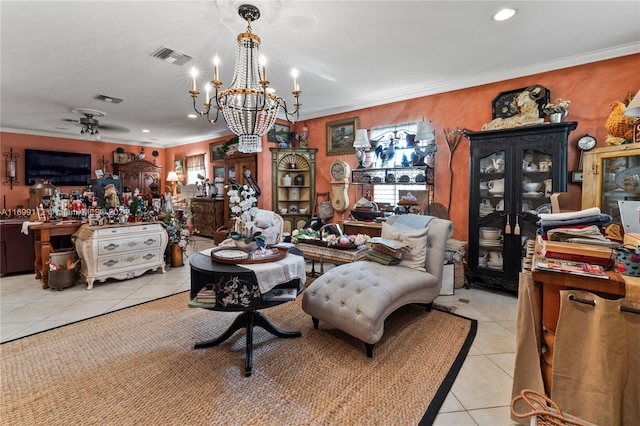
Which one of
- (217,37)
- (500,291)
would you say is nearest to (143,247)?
(217,37)

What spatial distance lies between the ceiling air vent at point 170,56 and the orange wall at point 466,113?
95.0 inches

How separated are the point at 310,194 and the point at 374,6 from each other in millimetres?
3452

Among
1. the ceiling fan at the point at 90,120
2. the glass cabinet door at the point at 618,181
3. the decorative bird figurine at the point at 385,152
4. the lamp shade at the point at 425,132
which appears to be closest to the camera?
Answer: the glass cabinet door at the point at 618,181

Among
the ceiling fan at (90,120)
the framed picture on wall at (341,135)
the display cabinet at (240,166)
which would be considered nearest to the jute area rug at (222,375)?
the framed picture on wall at (341,135)

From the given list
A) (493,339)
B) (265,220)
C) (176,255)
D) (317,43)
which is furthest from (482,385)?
(176,255)

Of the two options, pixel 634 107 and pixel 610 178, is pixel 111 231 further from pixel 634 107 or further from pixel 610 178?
pixel 610 178

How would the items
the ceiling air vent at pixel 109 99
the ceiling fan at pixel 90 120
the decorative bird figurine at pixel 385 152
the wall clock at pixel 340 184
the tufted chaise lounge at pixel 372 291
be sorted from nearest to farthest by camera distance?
1. the tufted chaise lounge at pixel 372 291
2. the decorative bird figurine at pixel 385 152
3. the ceiling air vent at pixel 109 99
4. the wall clock at pixel 340 184
5. the ceiling fan at pixel 90 120

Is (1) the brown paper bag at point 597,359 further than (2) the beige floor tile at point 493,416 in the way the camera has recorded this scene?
No

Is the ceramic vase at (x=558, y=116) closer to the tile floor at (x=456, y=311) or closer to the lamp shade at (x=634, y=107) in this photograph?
the lamp shade at (x=634, y=107)

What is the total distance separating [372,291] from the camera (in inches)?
85.7

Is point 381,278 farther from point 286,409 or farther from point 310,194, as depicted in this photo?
point 310,194

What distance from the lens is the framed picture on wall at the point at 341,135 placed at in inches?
191

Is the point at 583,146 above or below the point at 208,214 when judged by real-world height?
above

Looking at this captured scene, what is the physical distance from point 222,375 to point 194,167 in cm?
721
